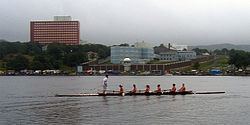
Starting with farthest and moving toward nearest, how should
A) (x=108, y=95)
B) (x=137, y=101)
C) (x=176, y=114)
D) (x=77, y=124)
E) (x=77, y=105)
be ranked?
(x=108, y=95) < (x=137, y=101) < (x=77, y=105) < (x=176, y=114) < (x=77, y=124)

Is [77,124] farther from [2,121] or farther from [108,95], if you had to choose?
[108,95]

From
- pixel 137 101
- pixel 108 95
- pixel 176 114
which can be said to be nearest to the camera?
pixel 176 114

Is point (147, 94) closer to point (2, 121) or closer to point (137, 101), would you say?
point (137, 101)

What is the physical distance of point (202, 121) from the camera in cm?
4025

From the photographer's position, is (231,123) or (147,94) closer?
(231,123)

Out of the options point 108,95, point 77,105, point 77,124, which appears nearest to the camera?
point 77,124

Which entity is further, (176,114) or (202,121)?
(176,114)

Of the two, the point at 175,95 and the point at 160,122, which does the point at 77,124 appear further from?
the point at 175,95

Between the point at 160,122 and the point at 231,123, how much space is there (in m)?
6.00

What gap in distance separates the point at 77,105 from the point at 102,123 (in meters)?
15.4

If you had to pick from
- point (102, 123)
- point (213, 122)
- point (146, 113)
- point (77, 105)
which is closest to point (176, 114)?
point (146, 113)

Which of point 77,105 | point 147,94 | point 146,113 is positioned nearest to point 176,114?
point 146,113

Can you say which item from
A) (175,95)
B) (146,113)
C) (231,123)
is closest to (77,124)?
(146,113)

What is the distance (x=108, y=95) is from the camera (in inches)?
2584
